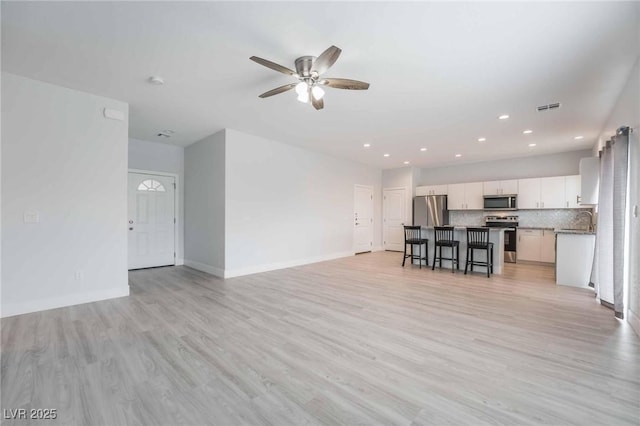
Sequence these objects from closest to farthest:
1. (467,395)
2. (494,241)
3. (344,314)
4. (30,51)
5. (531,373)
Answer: (467,395) → (531,373) → (30,51) → (344,314) → (494,241)

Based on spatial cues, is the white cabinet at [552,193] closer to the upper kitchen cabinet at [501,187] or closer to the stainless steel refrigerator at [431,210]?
the upper kitchen cabinet at [501,187]

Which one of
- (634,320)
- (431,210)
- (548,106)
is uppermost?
(548,106)

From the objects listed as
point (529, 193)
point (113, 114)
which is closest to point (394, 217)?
point (529, 193)

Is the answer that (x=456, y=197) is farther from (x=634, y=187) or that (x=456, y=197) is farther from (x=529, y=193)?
(x=634, y=187)

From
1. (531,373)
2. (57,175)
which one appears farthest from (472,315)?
(57,175)

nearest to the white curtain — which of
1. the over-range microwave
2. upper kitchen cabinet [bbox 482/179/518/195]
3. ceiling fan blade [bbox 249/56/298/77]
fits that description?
the over-range microwave

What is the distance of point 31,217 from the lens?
3287mm

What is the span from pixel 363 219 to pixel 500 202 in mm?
3694

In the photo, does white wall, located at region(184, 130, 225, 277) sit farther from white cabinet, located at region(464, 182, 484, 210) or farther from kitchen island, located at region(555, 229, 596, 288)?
white cabinet, located at region(464, 182, 484, 210)

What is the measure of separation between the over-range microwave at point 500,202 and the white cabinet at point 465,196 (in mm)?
172

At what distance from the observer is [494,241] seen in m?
5.73

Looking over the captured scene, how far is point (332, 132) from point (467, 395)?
4507 millimetres

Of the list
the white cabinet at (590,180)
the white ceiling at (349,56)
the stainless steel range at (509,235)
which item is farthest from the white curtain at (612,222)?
the stainless steel range at (509,235)

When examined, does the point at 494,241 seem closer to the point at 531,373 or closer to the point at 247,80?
the point at 531,373
